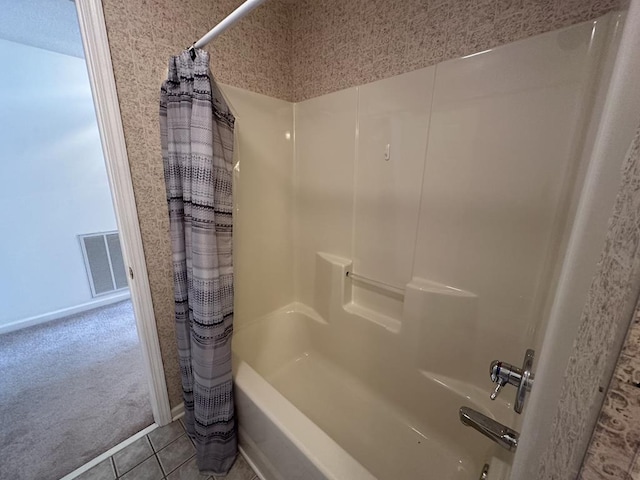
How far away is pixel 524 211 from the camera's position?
0.87 meters

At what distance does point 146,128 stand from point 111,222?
1.91m

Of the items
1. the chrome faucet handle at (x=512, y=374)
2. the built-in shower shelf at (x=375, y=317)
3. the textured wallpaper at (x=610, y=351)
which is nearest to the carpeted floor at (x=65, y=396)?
the built-in shower shelf at (x=375, y=317)

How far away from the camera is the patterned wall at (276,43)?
0.88 metres

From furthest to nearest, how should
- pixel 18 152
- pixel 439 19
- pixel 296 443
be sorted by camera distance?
pixel 18 152 < pixel 439 19 < pixel 296 443

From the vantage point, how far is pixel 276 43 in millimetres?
1423

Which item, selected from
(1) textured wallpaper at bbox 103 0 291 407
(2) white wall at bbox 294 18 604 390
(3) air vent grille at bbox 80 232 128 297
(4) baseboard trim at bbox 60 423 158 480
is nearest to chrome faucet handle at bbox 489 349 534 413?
(2) white wall at bbox 294 18 604 390

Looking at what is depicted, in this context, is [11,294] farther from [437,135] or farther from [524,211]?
[524,211]

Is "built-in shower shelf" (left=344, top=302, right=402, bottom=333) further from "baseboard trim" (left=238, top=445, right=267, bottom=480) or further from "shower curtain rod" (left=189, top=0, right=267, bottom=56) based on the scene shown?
"shower curtain rod" (left=189, top=0, right=267, bottom=56)

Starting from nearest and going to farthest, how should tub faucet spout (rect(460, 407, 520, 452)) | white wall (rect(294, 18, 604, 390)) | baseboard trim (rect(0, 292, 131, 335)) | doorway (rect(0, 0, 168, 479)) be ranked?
tub faucet spout (rect(460, 407, 520, 452))
white wall (rect(294, 18, 604, 390))
doorway (rect(0, 0, 168, 479))
baseboard trim (rect(0, 292, 131, 335))

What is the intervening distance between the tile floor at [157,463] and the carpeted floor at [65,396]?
10 centimetres

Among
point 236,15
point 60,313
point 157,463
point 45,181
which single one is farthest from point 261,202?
point 60,313

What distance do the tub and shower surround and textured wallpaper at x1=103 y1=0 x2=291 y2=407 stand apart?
24 centimetres

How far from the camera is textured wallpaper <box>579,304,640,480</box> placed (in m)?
0.18

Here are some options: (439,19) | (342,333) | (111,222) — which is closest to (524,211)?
(439,19)
